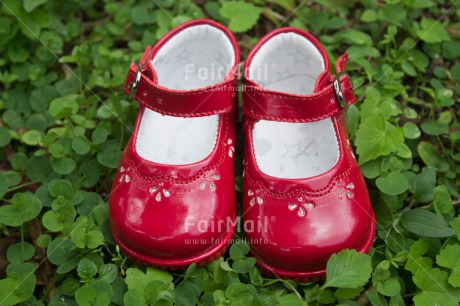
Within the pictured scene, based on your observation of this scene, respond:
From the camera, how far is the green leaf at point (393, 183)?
1796 millimetres

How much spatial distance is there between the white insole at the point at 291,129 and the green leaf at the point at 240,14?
15.4 inches

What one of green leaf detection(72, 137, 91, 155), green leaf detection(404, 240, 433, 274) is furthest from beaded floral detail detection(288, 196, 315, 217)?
green leaf detection(72, 137, 91, 155)

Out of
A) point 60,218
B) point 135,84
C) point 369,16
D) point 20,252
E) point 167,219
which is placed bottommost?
point 20,252

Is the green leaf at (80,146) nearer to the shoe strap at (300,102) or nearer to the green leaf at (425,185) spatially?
the shoe strap at (300,102)

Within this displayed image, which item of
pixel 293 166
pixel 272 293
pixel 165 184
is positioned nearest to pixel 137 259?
pixel 165 184

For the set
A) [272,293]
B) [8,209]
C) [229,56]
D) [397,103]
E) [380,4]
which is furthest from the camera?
[380,4]

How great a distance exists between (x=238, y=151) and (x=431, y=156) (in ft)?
2.40

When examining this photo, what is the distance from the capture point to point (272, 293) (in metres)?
1.62

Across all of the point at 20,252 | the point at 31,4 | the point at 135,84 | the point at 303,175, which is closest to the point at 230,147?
the point at 303,175

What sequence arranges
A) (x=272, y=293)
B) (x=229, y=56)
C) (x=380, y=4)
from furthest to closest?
1. (x=380, y=4)
2. (x=229, y=56)
3. (x=272, y=293)

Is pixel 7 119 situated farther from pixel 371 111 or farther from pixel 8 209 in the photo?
pixel 371 111

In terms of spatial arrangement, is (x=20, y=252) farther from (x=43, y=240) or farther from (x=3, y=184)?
(x=3, y=184)

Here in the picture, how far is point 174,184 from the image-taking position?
1.67 meters

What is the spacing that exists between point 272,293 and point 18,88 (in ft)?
4.78
